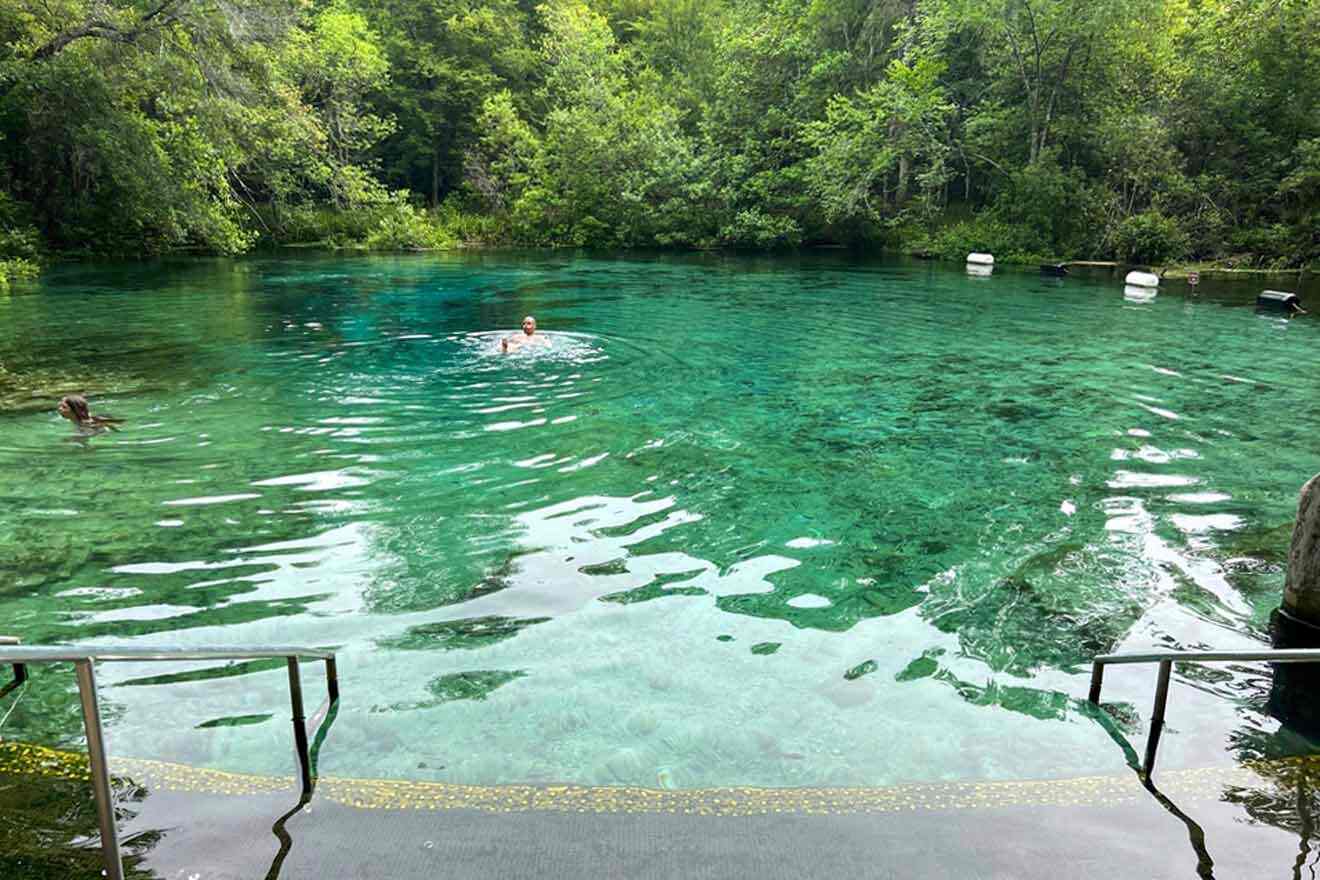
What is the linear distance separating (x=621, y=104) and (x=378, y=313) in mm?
27726

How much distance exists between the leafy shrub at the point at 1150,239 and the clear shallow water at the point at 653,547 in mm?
19334

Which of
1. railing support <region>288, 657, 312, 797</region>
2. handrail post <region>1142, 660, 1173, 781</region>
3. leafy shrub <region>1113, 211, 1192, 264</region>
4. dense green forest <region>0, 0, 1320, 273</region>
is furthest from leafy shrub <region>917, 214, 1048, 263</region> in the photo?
railing support <region>288, 657, 312, 797</region>

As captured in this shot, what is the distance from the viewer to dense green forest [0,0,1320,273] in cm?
2359

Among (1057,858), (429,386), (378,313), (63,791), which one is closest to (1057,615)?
(1057,858)

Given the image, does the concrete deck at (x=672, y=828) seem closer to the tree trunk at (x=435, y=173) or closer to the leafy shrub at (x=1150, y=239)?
the leafy shrub at (x=1150, y=239)

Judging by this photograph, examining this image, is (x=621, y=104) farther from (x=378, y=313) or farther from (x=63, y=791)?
(x=63, y=791)

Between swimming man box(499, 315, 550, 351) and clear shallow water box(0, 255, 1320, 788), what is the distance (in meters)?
0.51

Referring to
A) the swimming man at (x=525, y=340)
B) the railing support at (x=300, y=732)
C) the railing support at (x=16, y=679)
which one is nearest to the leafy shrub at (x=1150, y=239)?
the swimming man at (x=525, y=340)

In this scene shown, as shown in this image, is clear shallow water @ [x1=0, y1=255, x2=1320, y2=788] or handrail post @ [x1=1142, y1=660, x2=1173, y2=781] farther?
clear shallow water @ [x1=0, y1=255, x2=1320, y2=788]

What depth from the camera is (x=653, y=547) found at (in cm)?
669

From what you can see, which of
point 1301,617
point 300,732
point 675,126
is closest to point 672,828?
point 300,732

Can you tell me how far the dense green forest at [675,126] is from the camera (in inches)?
929

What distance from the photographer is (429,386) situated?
12.0 metres

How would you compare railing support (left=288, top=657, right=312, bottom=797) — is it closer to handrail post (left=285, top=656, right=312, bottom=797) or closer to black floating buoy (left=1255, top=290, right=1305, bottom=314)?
handrail post (left=285, top=656, right=312, bottom=797)
